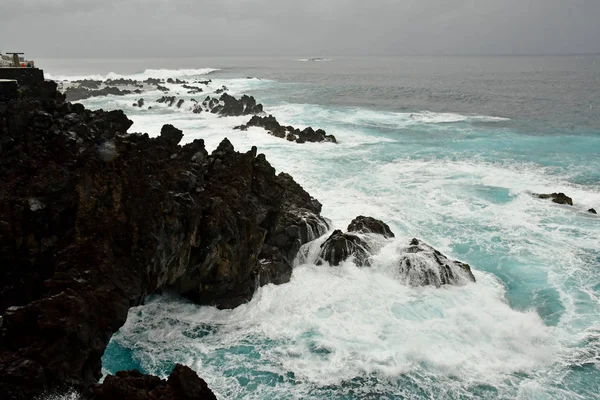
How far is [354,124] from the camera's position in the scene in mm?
56156

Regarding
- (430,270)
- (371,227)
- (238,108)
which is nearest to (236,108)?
(238,108)

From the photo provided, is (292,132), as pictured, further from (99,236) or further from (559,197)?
(99,236)

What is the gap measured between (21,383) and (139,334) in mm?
6141

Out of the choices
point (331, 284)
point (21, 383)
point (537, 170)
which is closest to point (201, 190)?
point (331, 284)

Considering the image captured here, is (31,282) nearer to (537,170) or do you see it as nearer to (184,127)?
(537,170)

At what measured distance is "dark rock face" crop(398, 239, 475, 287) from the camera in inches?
690

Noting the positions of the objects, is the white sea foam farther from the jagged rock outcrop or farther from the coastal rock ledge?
the coastal rock ledge

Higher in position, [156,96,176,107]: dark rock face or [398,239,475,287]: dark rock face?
[156,96,176,107]: dark rock face

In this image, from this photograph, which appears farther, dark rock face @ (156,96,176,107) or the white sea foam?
dark rock face @ (156,96,176,107)

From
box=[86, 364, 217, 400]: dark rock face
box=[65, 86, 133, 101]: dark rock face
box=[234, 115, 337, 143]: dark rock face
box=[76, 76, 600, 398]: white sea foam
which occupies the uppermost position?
box=[65, 86, 133, 101]: dark rock face

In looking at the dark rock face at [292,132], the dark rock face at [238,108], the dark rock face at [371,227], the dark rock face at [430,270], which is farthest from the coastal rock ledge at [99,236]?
the dark rock face at [238,108]

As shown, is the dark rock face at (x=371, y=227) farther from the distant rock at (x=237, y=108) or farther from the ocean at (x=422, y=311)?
the distant rock at (x=237, y=108)

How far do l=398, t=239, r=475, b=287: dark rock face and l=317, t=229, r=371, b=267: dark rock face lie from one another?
1666 mm

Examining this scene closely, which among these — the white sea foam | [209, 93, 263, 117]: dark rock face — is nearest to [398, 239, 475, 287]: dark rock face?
the white sea foam
